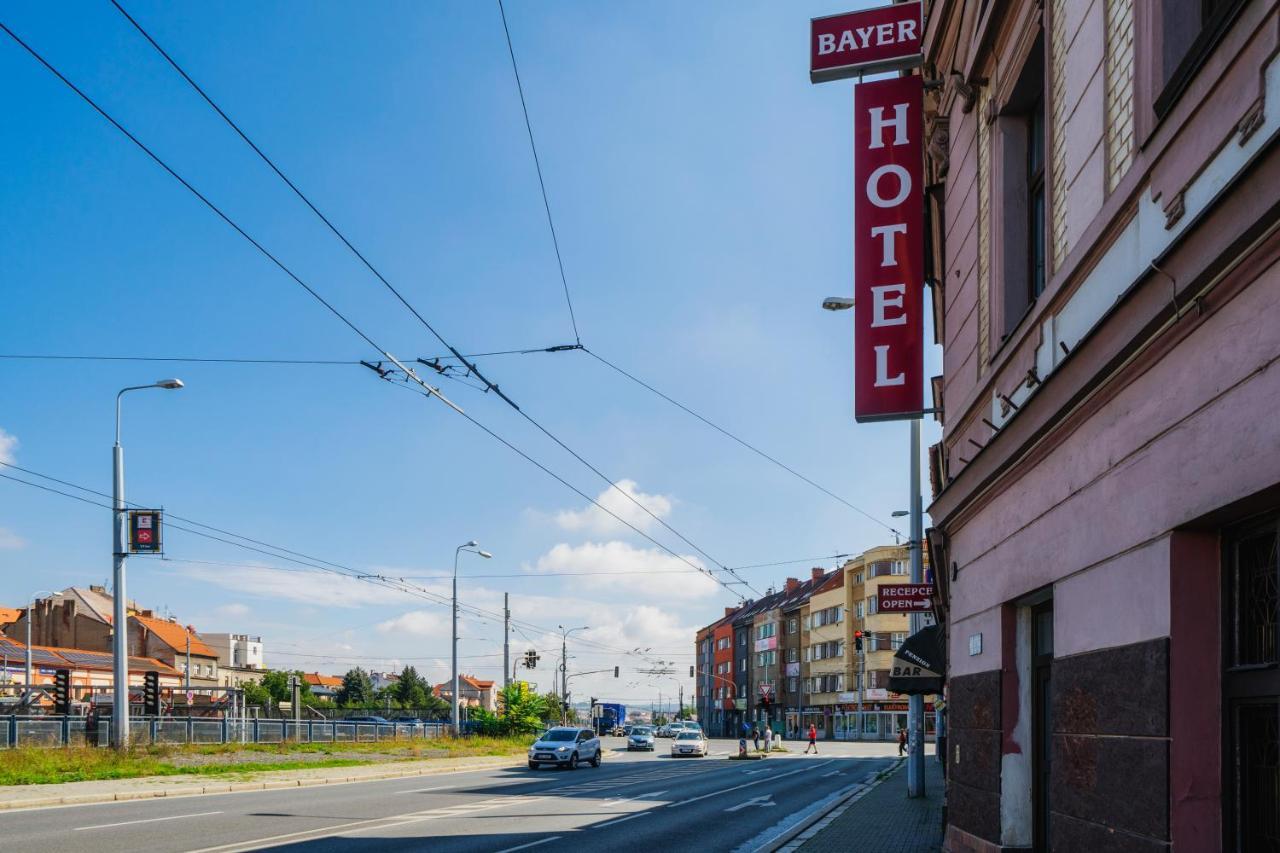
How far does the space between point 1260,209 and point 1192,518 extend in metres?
1.57

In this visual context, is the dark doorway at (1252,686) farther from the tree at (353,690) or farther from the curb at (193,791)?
the tree at (353,690)

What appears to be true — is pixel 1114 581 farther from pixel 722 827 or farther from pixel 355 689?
pixel 355 689

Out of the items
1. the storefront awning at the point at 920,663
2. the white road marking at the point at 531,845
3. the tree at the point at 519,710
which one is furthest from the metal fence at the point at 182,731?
the storefront awning at the point at 920,663

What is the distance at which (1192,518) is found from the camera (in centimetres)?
530

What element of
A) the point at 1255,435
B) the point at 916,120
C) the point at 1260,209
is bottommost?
the point at 1255,435

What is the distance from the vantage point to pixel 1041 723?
29.6ft

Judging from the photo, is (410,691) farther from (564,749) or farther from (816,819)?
(816,819)

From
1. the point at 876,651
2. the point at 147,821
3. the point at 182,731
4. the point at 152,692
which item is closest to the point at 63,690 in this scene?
the point at 152,692

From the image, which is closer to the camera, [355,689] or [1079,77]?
[1079,77]

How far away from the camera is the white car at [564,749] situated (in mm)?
39344

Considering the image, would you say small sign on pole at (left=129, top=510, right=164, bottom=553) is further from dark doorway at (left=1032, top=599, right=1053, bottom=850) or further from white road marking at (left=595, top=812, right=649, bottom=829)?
dark doorway at (left=1032, top=599, right=1053, bottom=850)

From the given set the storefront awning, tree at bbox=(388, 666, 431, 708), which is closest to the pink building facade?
the storefront awning

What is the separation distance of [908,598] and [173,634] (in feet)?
349

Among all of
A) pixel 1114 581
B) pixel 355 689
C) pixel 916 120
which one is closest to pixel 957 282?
pixel 916 120
